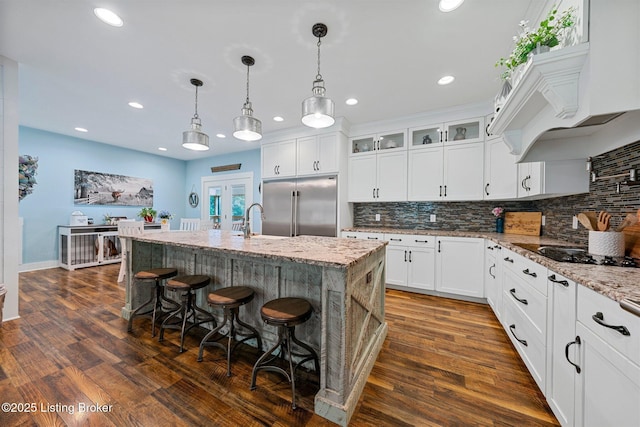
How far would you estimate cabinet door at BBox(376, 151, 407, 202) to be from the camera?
3723 mm

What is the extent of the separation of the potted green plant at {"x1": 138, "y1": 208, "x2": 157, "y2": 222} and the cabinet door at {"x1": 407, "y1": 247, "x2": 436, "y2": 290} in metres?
5.90

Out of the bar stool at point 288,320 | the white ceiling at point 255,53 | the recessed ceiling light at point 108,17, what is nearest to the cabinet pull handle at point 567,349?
the bar stool at point 288,320

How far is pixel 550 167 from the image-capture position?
6.91 feet

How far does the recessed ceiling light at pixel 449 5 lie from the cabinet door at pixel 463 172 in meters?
2.00

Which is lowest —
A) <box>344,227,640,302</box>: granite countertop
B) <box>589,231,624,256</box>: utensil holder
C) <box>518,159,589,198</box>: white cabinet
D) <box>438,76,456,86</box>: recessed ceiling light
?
<box>344,227,640,302</box>: granite countertop

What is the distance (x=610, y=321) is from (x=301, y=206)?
141 inches

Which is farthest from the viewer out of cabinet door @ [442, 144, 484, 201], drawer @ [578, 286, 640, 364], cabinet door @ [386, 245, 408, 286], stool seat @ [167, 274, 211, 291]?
cabinet door @ [386, 245, 408, 286]

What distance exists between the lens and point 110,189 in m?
5.48

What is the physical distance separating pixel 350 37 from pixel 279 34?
60 cm

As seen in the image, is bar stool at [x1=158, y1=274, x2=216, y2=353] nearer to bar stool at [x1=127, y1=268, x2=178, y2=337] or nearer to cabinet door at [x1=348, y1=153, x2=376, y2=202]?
bar stool at [x1=127, y1=268, x2=178, y2=337]

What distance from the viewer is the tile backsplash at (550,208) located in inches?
63.7

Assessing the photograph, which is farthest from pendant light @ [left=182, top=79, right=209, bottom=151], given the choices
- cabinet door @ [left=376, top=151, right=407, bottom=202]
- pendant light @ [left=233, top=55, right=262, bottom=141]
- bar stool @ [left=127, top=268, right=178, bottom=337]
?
cabinet door @ [left=376, top=151, right=407, bottom=202]

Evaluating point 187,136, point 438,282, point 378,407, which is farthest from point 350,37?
point 438,282

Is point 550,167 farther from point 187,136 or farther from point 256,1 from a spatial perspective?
point 187,136
